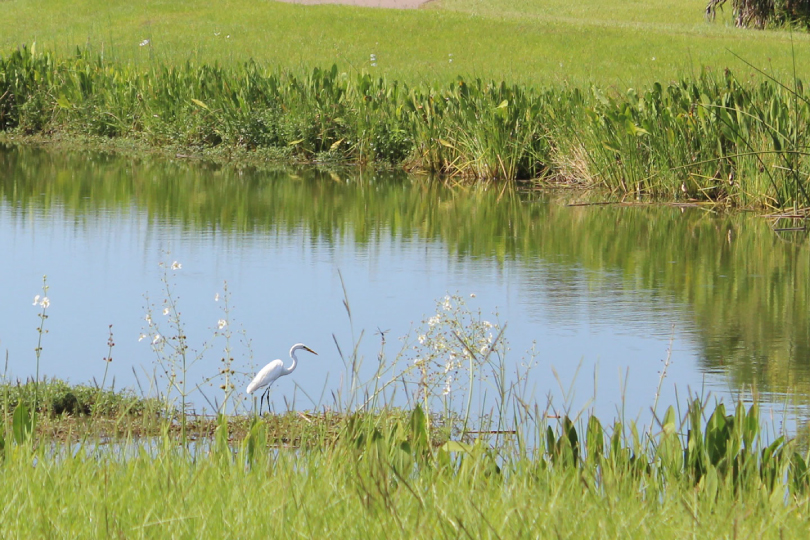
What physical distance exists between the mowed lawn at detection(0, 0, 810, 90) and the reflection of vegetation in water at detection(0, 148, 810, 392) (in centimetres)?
936

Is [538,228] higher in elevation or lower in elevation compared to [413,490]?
higher

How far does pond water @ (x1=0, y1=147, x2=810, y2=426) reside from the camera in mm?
6102

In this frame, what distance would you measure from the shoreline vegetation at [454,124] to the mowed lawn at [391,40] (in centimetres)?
560

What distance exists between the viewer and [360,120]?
15.9 m

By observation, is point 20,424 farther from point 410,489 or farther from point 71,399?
point 410,489

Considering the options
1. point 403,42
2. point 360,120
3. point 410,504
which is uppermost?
point 403,42

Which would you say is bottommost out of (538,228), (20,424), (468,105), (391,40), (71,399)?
(71,399)

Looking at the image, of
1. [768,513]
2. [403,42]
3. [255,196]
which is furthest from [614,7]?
[768,513]

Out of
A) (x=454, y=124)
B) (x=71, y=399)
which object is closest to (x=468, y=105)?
(x=454, y=124)

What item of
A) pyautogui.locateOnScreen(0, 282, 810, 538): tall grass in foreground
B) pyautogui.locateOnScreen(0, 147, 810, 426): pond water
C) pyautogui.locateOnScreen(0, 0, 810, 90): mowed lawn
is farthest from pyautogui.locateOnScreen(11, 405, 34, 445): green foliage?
pyautogui.locateOnScreen(0, 0, 810, 90): mowed lawn

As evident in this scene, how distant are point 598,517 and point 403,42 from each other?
2689cm

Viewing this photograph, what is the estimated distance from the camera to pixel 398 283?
8.44m

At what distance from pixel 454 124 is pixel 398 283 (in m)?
6.50

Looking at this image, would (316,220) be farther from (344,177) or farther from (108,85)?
(108,85)
